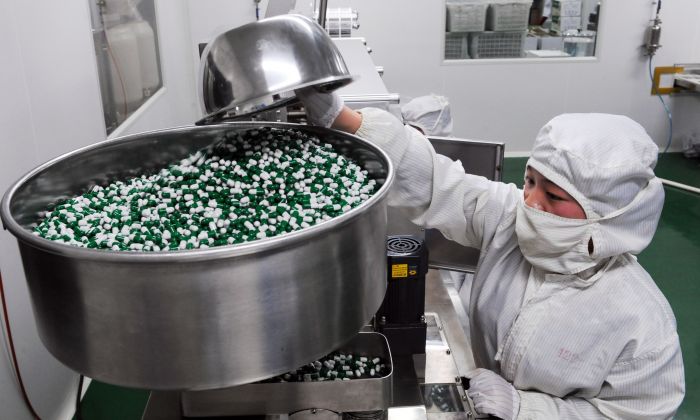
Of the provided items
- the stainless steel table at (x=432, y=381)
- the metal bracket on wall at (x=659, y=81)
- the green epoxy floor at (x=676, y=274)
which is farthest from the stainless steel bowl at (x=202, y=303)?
the metal bracket on wall at (x=659, y=81)

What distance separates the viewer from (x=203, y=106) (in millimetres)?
787

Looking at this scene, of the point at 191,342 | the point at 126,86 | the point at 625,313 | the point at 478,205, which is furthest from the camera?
the point at 126,86

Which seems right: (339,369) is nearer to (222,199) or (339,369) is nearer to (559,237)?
(222,199)

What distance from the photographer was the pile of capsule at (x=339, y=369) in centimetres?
91

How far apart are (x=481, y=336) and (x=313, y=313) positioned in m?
0.88

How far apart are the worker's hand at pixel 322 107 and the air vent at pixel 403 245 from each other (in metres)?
0.27

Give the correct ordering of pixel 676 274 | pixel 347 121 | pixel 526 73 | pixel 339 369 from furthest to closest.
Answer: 1. pixel 526 73
2. pixel 676 274
3. pixel 347 121
4. pixel 339 369

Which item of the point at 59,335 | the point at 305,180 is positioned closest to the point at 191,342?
the point at 59,335

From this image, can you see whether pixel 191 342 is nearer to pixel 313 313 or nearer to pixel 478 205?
pixel 313 313

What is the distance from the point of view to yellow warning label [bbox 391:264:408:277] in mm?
1094

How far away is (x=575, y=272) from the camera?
3.97 feet

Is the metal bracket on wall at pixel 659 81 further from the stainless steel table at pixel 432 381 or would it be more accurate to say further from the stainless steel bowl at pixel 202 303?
the stainless steel bowl at pixel 202 303

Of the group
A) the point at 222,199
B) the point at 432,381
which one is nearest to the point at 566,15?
the point at 432,381

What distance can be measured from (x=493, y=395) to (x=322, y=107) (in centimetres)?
64
